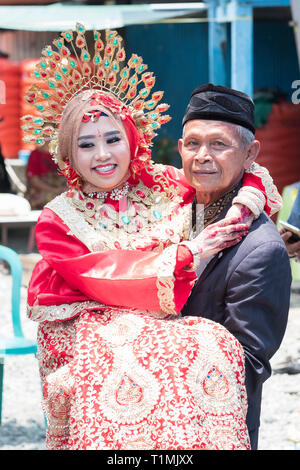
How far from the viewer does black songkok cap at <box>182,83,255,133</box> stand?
2.59 metres

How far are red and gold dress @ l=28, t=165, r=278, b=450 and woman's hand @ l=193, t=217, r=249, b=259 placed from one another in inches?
2.2

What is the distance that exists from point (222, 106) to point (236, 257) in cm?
54

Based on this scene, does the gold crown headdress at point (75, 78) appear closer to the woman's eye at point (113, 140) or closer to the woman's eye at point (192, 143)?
the woman's eye at point (113, 140)

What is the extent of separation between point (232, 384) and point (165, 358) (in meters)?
0.24

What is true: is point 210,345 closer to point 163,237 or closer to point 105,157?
point 163,237

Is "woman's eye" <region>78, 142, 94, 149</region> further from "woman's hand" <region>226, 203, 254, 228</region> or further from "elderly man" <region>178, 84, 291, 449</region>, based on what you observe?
"woman's hand" <region>226, 203, 254, 228</region>

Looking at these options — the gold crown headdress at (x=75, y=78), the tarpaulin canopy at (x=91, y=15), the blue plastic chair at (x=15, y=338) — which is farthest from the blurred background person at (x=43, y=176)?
the gold crown headdress at (x=75, y=78)

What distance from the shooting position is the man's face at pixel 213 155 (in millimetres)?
2607

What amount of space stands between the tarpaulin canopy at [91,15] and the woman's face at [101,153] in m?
6.21

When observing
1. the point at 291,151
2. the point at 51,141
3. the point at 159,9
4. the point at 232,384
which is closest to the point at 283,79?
the point at 291,151

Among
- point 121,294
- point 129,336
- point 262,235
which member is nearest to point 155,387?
point 129,336

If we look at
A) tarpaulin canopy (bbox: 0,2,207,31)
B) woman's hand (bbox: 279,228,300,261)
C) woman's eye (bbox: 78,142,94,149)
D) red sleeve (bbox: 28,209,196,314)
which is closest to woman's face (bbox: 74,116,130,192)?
woman's eye (bbox: 78,142,94,149)

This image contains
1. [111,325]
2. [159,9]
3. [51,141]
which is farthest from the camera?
[159,9]

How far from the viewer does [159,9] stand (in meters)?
8.93
